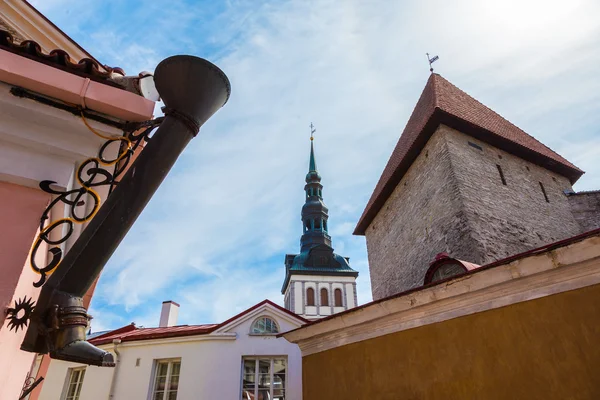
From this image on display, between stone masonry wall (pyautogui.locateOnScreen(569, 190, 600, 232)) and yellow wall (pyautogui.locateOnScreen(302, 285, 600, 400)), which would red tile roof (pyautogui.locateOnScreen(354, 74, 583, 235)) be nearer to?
stone masonry wall (pyautogui.locateOnScreen(569, 190, 600, 232))

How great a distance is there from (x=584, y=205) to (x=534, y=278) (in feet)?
33.3

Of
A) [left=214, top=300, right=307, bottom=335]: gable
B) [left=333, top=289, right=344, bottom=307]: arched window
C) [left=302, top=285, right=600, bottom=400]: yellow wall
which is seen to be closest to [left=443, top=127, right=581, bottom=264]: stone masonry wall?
[left=302, top=285, right=600, bottom=400]: yellow wall

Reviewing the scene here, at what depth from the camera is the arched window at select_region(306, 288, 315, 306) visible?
3881cm

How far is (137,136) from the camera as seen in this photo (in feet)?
6.28

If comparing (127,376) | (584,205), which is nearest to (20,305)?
(127,376)

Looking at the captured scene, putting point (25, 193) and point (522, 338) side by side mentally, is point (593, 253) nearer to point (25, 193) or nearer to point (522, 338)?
point (522, 338)

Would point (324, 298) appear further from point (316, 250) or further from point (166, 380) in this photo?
point (166, 380)

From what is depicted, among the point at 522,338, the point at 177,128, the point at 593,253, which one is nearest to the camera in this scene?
the point at 177,128

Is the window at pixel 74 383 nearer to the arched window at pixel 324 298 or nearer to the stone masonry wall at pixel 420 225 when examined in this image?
the stone masonry wall at pixel 420 225

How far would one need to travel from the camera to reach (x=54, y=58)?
6.06ft

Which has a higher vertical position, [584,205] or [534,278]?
[584,205]

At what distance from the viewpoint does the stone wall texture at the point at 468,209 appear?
8.91m

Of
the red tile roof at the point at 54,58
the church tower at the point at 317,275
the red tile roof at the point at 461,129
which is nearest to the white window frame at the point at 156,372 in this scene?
the red tile roof at the point at 461,129

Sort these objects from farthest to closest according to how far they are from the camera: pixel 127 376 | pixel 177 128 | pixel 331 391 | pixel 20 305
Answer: pixel 127 376
pixel 331 391
pixel 177 128
pixel 20 305
